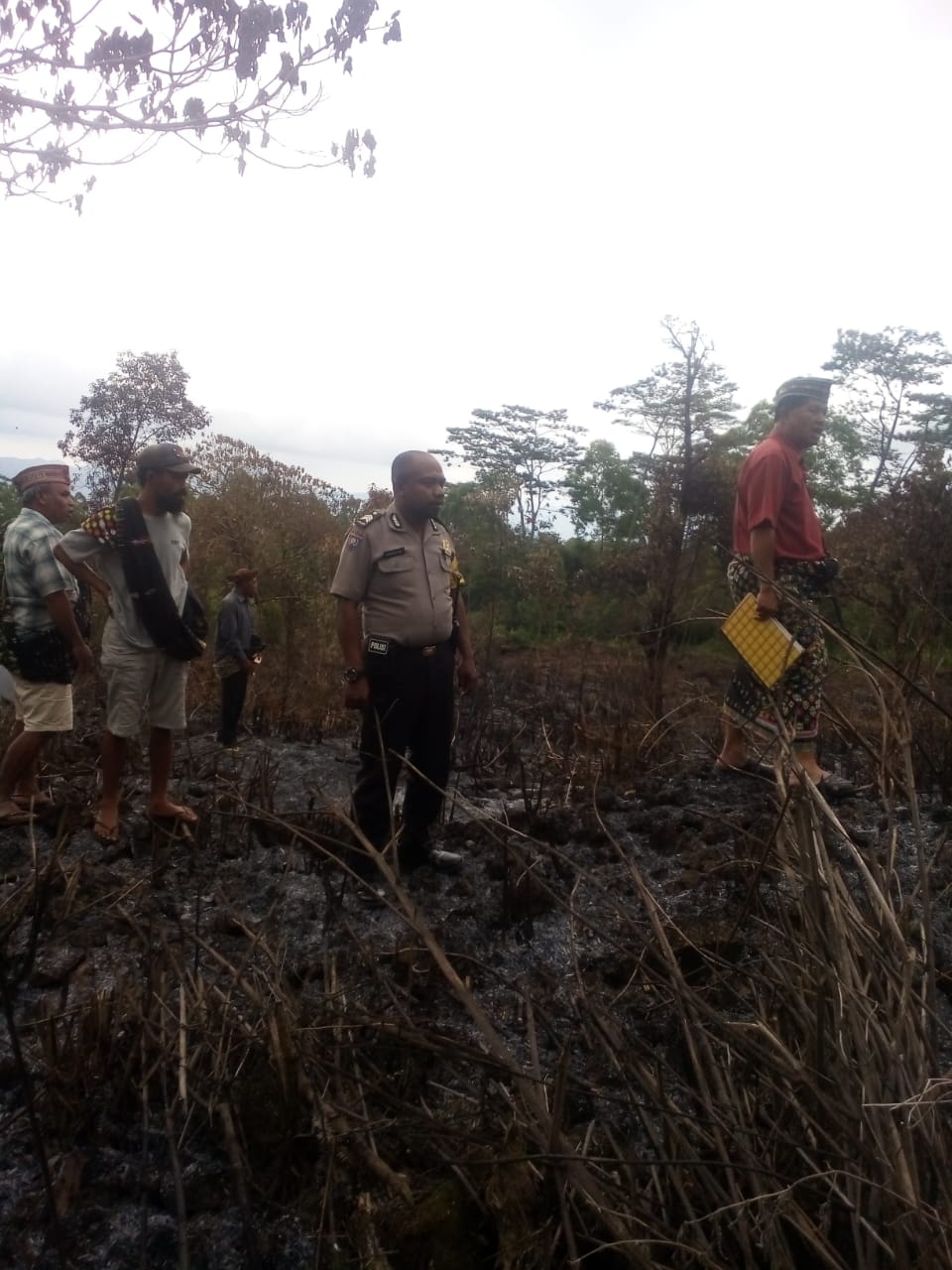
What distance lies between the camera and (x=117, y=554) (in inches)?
144

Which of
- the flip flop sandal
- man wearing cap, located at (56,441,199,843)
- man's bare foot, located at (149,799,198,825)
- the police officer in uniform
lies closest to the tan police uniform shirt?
the police officer in uniform

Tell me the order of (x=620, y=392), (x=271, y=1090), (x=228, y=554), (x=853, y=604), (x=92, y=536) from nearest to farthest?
(x=271, y=1090), (x=92, y=536), (x=228, y=554), (x=853, y=604), (x=620, y=392)

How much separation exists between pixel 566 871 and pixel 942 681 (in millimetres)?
5295

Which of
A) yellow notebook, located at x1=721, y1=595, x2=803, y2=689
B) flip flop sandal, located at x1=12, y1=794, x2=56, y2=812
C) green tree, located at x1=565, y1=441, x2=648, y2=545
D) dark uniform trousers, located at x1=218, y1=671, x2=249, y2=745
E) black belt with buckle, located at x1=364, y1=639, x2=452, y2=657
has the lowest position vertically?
flip flop sandal, located at x1=12, y1=794, x2=56, y2=812

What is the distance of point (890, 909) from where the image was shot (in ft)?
3.77

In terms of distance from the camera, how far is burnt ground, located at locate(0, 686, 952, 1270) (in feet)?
4.55

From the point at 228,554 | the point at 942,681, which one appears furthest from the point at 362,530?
the point at 942,681

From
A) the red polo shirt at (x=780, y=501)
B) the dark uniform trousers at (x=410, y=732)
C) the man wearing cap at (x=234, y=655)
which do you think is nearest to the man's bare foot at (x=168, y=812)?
the dark uniform trousers at (x=410, y=732)

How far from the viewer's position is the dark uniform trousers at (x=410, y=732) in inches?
130

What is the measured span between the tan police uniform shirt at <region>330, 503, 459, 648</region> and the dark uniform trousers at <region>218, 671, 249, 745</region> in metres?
2.50

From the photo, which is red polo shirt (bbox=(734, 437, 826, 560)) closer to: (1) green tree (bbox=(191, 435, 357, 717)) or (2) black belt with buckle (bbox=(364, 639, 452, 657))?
(2) black belt with buckle (bbox=(364, 639, 452, 657))

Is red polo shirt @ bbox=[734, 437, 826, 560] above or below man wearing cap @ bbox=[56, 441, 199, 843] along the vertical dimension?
above

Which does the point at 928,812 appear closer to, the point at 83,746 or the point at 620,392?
the point at 83,746

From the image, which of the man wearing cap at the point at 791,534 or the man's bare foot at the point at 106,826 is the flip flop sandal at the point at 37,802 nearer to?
the man's bare foot at the point at 106,826
